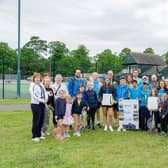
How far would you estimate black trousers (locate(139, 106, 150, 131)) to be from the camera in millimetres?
10117

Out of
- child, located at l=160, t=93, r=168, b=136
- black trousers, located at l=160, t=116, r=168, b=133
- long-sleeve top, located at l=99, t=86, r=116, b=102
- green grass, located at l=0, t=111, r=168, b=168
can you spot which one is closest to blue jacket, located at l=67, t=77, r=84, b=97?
long-sleeve top, located at l=99, t=86, r=116, b=102

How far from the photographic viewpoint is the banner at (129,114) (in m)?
10.3

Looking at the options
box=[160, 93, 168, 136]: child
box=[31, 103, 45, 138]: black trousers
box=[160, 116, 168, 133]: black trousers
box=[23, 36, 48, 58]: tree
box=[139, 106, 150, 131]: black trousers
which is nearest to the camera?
box=[31, 103, 45, 138]: black trousers

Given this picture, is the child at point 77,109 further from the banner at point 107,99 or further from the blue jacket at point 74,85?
the banner at point 107,99

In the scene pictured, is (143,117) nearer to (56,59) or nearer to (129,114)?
(129,114)

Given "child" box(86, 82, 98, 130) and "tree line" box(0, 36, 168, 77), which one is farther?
"tree line" box(0, 36, 168, 77)

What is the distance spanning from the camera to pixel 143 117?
10.3 metres

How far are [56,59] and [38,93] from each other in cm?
3851

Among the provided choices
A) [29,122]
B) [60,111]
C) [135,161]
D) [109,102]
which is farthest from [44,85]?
[135,161]

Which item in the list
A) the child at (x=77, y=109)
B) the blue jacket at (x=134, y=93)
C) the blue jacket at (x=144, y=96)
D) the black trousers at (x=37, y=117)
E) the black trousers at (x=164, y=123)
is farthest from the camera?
the blue jacket at (x=134, y=93)

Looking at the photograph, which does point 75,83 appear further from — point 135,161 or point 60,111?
point 135,161

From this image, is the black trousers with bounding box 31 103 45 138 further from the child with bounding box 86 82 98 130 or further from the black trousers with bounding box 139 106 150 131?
the black trousers with bounding box 139 106 150 131

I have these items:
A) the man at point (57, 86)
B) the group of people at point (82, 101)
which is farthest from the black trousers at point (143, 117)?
the man at point (57, 86)

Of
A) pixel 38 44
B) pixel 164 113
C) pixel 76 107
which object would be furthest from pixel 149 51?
pixel 76 107
